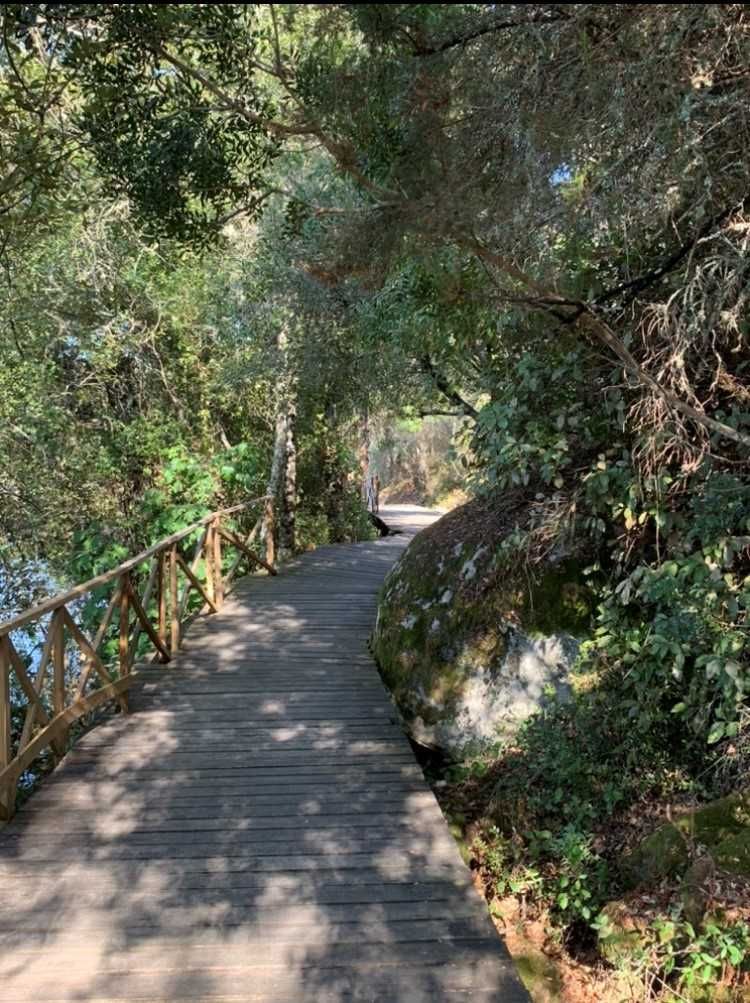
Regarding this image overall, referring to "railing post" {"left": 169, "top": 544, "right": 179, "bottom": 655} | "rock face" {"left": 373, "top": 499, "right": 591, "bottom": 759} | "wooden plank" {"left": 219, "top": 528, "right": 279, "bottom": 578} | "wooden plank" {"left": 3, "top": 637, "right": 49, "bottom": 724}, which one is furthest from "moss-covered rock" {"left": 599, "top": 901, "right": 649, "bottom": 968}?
"wooden plank" {"left": 219, "top": 528, "right": 279, "bottom": 578}

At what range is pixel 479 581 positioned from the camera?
203 inches

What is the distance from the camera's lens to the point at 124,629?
16.5 feet

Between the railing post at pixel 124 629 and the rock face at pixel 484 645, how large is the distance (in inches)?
81.0

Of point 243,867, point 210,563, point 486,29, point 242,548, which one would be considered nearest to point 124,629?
point 243,867

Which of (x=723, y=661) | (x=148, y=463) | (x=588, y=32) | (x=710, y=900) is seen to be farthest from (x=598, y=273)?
(x=148, y=463)

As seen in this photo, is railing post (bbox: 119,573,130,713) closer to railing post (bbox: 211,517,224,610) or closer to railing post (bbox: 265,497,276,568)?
railing post (bbox: 211,517,224,610)

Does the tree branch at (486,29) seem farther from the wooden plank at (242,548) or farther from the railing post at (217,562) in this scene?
the wooden plank at (242,548)

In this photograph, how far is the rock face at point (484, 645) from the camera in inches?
181

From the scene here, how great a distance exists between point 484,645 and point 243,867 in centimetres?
228

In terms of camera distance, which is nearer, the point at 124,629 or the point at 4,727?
the point at 4,727

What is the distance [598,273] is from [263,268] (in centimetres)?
630

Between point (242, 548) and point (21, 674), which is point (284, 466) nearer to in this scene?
point (242, 548)

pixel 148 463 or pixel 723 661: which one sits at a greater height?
pixel 148 463

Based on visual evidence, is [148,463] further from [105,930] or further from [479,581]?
[105,930]
